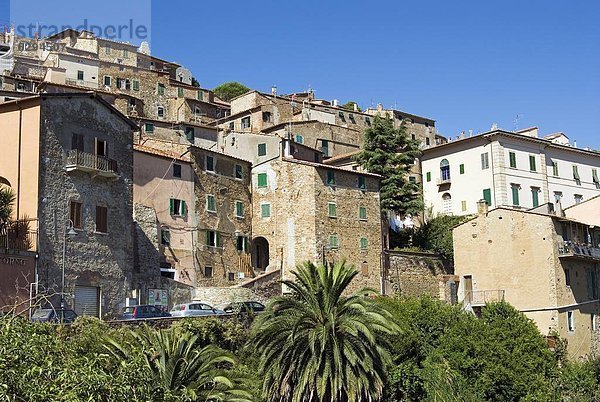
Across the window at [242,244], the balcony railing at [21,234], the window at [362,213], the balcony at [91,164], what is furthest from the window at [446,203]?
the balcony railing at [21,234]

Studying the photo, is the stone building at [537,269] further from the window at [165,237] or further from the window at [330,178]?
the window at [165,237]

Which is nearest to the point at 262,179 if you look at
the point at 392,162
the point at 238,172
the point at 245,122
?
the point at 238,172

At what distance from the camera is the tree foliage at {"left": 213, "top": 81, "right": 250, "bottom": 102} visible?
112706 millimetres

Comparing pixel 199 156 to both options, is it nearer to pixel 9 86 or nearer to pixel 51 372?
pixel 9 86

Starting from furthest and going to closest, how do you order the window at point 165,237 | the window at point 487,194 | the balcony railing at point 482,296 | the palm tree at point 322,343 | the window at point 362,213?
the window at point 487,194
the window at point 362,213
the balcony railing at point 482,296
the window at point 165,237
the palm tree at point 322,343

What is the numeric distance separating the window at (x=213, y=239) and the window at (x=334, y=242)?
6.98 metres

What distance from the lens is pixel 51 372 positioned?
53.2 ft

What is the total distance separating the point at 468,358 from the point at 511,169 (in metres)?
27.2

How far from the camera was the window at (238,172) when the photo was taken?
56.7 meters

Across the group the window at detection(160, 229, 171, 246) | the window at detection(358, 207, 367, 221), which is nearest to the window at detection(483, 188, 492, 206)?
the window at detection(358, 207, 367, 221)

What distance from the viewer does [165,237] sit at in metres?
50.3

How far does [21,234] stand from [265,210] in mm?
20388

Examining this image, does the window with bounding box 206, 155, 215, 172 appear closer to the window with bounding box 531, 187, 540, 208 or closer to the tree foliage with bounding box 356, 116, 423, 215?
the tree foliage with bounding box 356, 116, 423, 215

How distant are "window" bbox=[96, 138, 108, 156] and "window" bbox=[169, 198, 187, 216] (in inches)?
321
